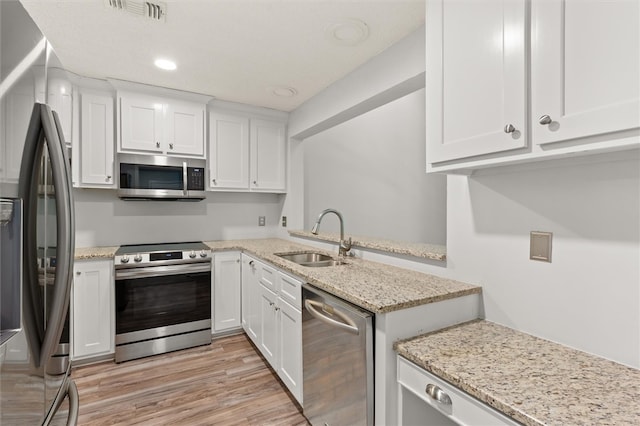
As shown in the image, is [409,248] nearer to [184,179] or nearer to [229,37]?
[229,37]

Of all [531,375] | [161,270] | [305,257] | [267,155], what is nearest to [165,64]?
[267,155]

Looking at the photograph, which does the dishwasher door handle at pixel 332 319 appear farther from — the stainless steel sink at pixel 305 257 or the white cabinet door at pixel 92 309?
the white cabinet door at pixel 92 309

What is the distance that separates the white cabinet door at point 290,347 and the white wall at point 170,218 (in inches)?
69.5

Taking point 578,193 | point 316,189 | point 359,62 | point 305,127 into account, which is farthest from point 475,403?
point 316,189

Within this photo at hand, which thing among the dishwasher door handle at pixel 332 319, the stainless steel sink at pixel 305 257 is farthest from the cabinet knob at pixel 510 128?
the stainless steel sink at pixel 305 257

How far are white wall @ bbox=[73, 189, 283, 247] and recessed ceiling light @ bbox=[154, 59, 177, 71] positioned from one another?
4.62 feet

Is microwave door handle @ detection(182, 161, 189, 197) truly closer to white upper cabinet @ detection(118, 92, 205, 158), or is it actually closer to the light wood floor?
white upper cabinet @ detection(118, 92, 205, 158)

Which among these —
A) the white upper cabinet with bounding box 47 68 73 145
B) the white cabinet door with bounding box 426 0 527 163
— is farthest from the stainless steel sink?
the white upper cabinet with bounding box 47 68 73 145

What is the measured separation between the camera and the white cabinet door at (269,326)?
2.24 meters

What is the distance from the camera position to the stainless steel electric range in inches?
101

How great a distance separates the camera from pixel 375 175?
4027 millimetres

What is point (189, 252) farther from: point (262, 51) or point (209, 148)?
point (262, 51)

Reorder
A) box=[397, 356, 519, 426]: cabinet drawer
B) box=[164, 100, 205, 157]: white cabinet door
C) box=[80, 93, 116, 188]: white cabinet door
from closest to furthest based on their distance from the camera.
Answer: box=[397, 356, 519, 426]: cabinet drawer, box=[80, 93, 116, 188]: white cabinet door, box=[164, 100, 205, 157]: white cabinet door

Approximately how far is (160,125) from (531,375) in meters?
3.26
